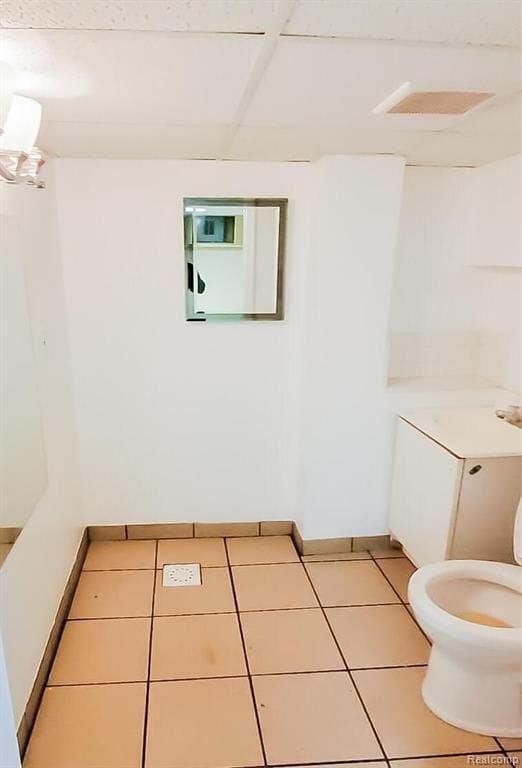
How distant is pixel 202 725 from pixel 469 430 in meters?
1.65

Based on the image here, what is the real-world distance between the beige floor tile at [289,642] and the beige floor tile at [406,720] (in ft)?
0.50

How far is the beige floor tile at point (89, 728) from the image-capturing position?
161 centimetres

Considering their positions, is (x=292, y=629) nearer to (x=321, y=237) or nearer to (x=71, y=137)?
(x=321, y=237)

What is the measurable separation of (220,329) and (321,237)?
2.11 ft

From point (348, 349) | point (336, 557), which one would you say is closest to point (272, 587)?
point (336, 557)

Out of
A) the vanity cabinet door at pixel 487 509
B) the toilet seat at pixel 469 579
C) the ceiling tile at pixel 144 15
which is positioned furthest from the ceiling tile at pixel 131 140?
the toilet seat at pixel 469 579

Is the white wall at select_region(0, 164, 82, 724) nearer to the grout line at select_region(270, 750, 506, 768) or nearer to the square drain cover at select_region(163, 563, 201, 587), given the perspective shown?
the square drain cover at select_region(163, 563, 201, 587)

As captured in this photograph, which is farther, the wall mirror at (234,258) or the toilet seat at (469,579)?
the wall mirror at (234,258)

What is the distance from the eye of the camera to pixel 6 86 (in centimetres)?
112

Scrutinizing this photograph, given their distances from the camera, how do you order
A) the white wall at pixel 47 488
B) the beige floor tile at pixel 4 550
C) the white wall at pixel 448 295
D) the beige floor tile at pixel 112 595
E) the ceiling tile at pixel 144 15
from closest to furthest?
the ceiling tile at pixel 144 15 → the beige floor tile at pixel 4 550 → the white wall at pixel 47 488 → the beige floor tile at pixel 112 595 → the white wall at pixel 448 295

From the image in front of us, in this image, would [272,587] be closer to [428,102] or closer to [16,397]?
[16,397]

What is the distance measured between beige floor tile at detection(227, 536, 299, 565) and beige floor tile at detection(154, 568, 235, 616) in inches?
6.9

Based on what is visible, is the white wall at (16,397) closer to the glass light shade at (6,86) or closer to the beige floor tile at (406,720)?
the glass light shade at (6,86)

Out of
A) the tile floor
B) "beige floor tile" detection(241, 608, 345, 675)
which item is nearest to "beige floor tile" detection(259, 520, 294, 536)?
the tile floor
